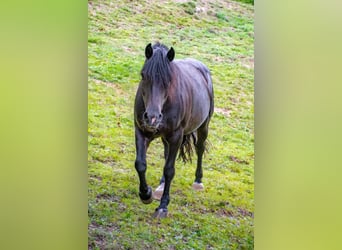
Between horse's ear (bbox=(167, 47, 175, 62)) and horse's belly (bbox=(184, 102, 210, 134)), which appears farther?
horse's belly (bbox=(184, 102, 210, 134))

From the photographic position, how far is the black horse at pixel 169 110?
231cm

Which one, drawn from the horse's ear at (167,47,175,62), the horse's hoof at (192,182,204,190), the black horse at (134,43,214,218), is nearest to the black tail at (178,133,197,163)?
the black horse at (134,43,214,218)

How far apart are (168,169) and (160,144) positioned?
0.14 metres

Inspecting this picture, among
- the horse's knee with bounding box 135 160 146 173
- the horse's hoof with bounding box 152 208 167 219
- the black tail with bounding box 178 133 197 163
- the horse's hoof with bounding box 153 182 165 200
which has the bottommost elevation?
the horse's hoof with bounding box 152 208 167 219

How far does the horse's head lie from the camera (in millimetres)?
2289

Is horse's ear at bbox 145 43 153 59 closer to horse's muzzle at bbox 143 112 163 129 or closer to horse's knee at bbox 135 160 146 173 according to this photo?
horse's muzzle at bbox 143 112 163 129

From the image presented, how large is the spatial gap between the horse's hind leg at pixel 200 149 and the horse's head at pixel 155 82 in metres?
0.26

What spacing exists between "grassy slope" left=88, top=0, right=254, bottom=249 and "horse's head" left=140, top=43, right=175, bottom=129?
79mm

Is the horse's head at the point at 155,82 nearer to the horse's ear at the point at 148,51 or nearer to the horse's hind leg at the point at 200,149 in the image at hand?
the horse's ear at the point at 148,51
